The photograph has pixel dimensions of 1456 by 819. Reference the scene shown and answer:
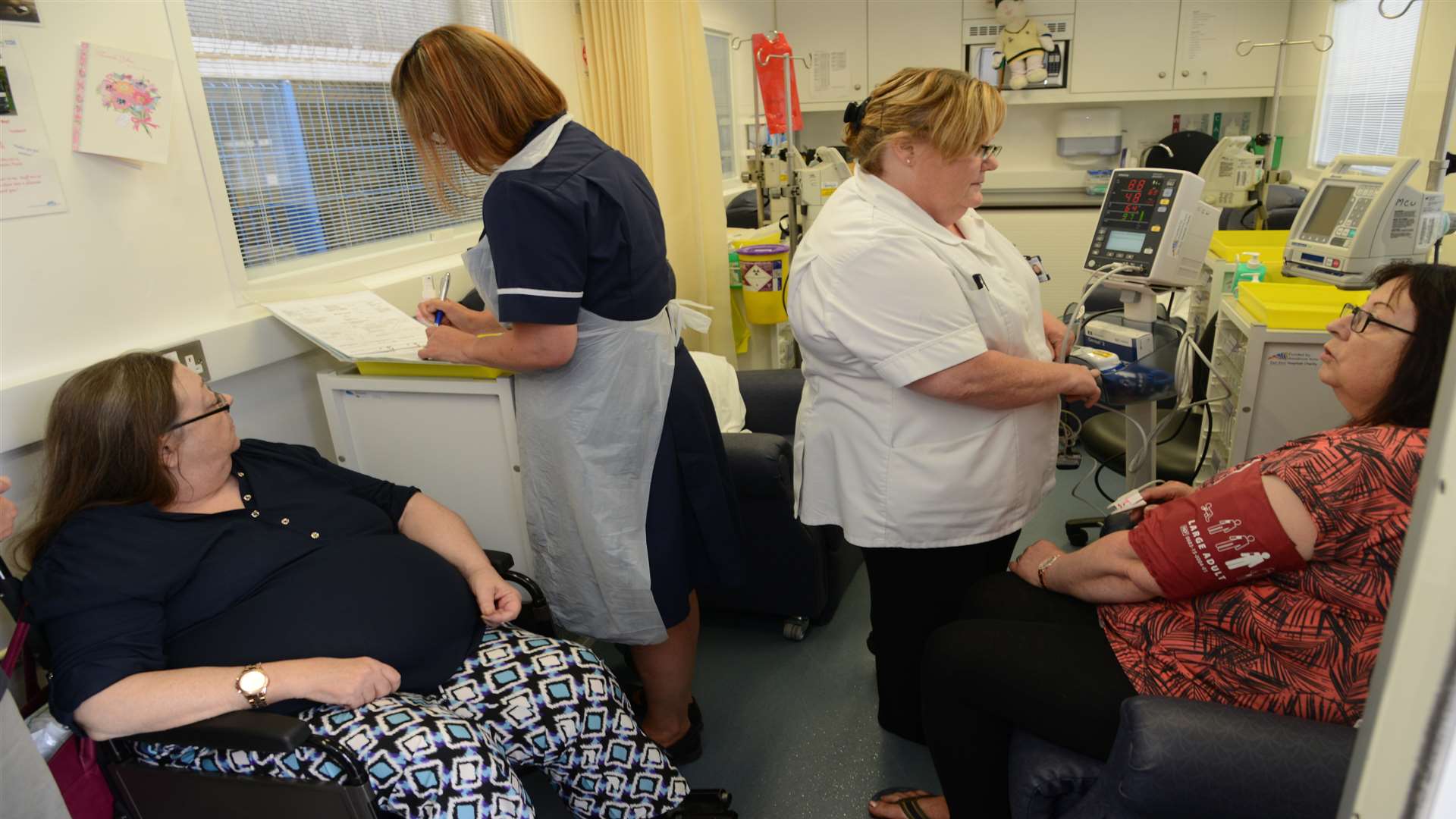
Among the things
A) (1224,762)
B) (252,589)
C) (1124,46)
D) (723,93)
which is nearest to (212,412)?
(252,589)

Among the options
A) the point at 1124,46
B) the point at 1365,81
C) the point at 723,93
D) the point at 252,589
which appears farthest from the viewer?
the point at 1124,46

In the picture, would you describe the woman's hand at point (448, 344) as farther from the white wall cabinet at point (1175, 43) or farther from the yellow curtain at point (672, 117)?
the white wall cabinet at point (1175, 43)

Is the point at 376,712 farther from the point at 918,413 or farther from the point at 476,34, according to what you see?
the point at 476,34

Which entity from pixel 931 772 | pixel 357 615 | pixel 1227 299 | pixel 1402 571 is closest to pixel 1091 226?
pixel 1227 299

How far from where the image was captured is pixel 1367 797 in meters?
0.44

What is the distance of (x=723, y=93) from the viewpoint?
4648 mm

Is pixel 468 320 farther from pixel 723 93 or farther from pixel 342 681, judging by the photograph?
pixel 723 93

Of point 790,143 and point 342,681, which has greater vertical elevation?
point 790,143

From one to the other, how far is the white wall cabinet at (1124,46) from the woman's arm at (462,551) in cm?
466

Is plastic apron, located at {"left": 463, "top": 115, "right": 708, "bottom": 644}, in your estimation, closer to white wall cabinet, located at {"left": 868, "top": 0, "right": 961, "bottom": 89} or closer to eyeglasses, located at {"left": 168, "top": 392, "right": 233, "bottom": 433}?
eyeglasses, located at {"left": 168, "top": 392, "right": 233, "bottom": 433}

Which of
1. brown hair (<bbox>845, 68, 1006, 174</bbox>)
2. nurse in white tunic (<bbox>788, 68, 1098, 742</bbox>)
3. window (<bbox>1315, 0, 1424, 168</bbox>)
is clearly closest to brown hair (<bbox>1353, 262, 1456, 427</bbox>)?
nurse in white tunic (<bbox>788, 68, 1098, 742</bbox>)

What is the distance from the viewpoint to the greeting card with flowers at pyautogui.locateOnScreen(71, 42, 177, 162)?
1.58 metres

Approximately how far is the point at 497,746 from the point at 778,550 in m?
0.93

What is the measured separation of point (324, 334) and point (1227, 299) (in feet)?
7.26
